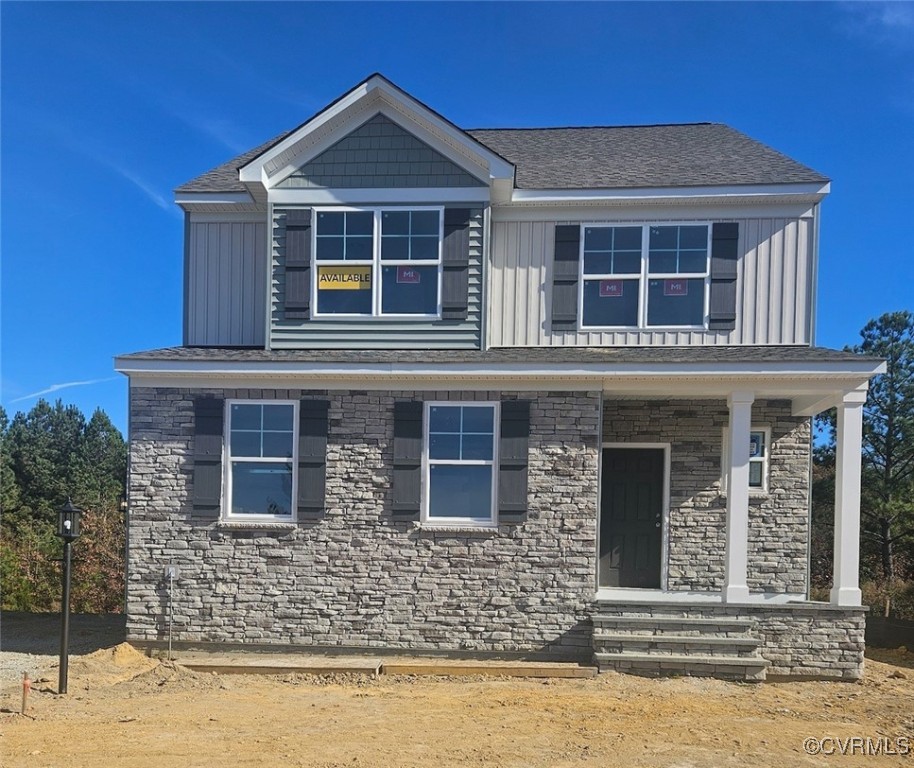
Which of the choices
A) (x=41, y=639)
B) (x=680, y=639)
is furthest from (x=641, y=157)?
(x=41, y=639)

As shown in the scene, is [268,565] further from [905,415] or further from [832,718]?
[905,415]

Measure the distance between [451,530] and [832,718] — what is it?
4256 millimetres

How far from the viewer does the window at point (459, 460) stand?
831 cm

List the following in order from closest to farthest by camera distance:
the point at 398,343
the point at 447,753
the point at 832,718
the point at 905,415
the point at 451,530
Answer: the point at 447,753 → the point at 832,718 → the point at 451,530 → the point at 398,343 → the point at 905,415

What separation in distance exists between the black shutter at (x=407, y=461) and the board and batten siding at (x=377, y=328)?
108 cm

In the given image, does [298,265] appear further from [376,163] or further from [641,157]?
[641,157]

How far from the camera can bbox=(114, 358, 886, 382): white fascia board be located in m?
7.79

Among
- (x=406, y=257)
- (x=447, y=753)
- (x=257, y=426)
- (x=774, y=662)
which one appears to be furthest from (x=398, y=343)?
(x=774, y=662)

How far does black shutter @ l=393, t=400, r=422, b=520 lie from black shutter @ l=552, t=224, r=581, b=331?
7.75 ft

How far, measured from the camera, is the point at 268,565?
8297 mm

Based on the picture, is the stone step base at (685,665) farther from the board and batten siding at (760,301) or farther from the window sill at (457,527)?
the board and batten siding at (760,301)

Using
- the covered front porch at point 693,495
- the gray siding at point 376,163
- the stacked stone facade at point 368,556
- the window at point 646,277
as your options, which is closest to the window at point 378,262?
the gray siding at point 376,163

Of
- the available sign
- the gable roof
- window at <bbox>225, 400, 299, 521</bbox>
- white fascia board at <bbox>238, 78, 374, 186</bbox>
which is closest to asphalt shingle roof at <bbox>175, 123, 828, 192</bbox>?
the gable roof

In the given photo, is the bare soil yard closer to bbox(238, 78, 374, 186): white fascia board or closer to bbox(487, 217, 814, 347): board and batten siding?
bbox(487, 217, 814, 347): board and batten siding
